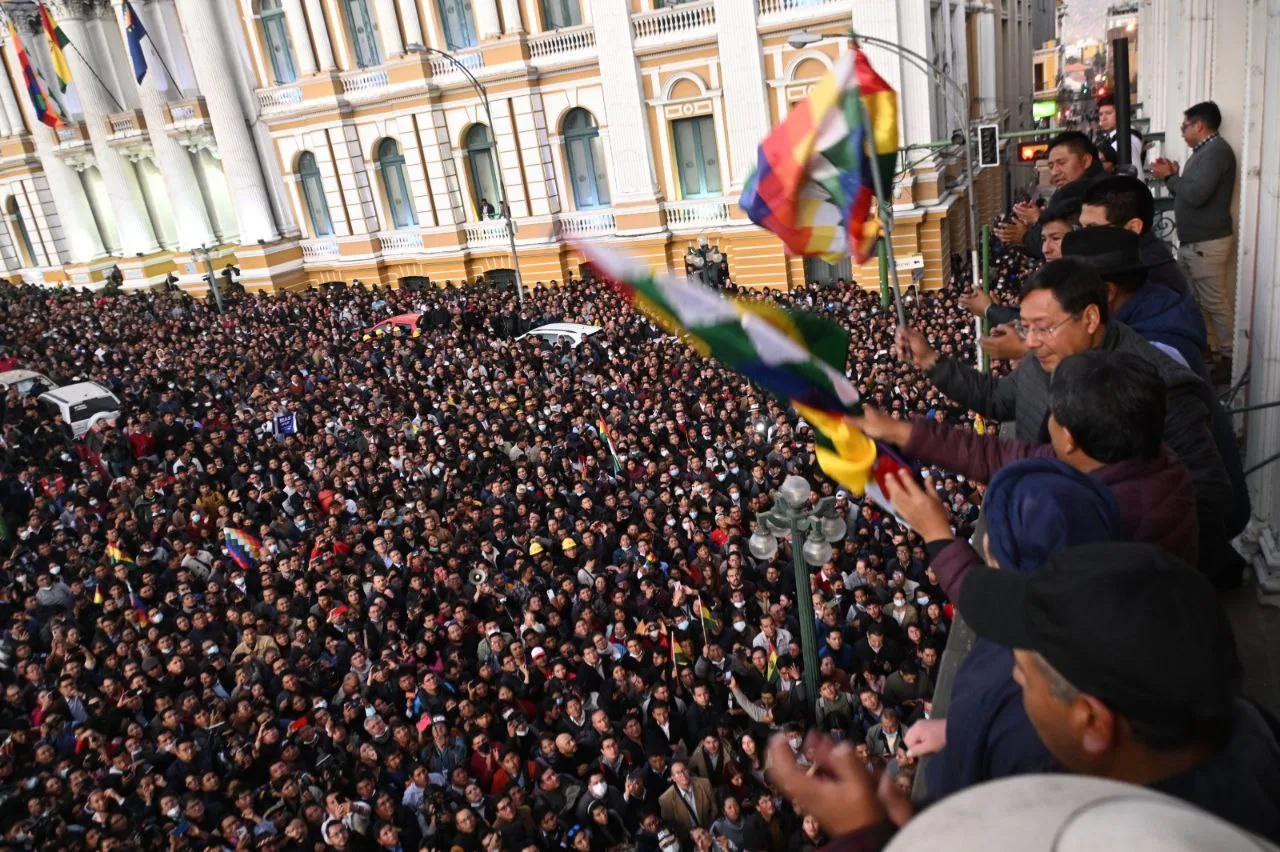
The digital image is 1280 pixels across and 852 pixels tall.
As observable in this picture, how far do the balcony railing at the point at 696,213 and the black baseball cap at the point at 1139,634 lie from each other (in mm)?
22892

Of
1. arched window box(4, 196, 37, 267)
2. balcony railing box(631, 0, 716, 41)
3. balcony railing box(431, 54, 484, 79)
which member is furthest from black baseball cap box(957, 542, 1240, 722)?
arched window box(4, 196, 37, 267)

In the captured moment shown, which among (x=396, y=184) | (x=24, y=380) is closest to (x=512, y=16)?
(x=396, y=184)

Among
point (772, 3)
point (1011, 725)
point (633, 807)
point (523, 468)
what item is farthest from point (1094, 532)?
point (772, 3)

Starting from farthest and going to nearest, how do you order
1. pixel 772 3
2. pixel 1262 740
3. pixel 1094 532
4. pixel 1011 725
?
pixel 772 3
pixel 1094 532
pixel 1011 725
pixel 1262 740

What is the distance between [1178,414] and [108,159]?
4201cm

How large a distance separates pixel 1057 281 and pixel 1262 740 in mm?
1916

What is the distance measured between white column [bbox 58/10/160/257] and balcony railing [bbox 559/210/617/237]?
21.6m

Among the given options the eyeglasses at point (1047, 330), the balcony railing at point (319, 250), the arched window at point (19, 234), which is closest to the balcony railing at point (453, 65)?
the balcony railing at point (319, 250)

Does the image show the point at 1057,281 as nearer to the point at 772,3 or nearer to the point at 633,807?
the point at 633,807

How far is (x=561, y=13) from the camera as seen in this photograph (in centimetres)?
2484

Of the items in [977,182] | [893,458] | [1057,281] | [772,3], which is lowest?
[977,182]

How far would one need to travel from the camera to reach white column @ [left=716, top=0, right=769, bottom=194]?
21.5 metres

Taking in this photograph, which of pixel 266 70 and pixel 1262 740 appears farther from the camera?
pixel 266 70

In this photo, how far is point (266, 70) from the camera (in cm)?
2909
